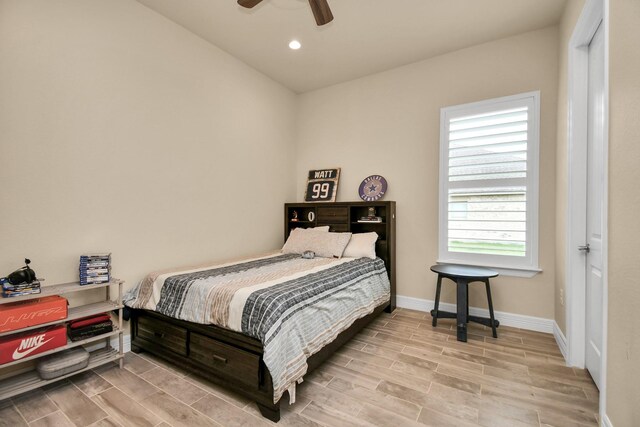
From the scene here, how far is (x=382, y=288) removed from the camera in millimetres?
3234

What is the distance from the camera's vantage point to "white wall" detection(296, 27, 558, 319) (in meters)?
2.91

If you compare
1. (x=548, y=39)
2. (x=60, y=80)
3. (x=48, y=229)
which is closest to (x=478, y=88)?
(x=548, y=39)

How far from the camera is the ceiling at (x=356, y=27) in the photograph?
8.64 ft

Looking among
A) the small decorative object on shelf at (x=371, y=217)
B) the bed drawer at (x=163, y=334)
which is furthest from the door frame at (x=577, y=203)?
the bed drawer at (x=163, y=334)

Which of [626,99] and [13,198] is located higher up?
[626,99]

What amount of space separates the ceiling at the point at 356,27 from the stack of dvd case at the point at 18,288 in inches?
97.2

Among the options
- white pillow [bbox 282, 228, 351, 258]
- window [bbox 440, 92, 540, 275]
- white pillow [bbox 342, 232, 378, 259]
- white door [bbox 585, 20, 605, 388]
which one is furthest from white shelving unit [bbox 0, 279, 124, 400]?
white door [bbox 585, 20, 605, 388]

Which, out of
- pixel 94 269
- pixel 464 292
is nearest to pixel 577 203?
pixel 464 292

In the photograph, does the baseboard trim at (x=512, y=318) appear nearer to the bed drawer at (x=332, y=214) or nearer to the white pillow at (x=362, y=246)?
the white pillow at (x=362, y=246)

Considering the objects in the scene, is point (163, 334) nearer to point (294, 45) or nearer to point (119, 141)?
point (119, 141)

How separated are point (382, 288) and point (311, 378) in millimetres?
1399

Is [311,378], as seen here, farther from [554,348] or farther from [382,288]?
[554,348]

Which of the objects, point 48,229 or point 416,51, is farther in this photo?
point 416,51

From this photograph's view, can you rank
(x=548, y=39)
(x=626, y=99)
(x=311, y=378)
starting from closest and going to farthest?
1. (x=626, y=99)
2. (x=311, y=378)
3. (x=548, y=39)
